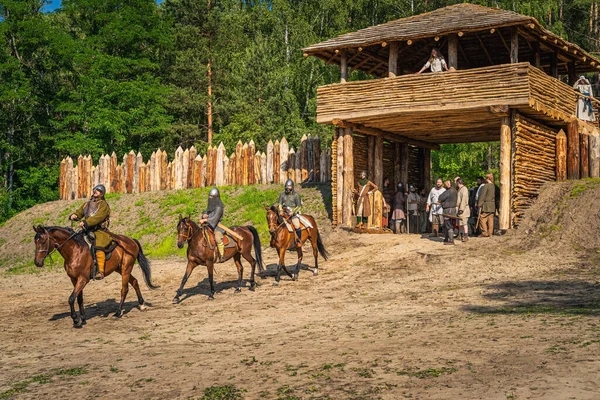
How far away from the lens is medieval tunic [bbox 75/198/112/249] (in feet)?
40.7

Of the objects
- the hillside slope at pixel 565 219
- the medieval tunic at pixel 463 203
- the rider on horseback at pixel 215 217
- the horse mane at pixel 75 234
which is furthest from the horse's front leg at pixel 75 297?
the hillside slope at pixel 565 219

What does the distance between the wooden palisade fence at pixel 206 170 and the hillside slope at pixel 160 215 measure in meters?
0.74

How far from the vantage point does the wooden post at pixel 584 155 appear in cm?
2091

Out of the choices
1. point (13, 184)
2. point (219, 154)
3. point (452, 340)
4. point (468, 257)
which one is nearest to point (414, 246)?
point (468, 257)

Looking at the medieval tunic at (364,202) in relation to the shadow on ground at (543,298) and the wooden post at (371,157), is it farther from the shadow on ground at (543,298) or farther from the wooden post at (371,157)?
the shadow on ground at (543,298)

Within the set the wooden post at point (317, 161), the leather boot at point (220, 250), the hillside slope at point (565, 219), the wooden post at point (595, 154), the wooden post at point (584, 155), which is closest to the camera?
the leather boot at point (220, 250)

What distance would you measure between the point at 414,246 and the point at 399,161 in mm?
7898

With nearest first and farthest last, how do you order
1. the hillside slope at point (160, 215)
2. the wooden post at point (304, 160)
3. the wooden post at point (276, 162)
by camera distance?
the hillside slope at point (160, 215), the wooden post at point (304, 160), the wooden post at point (276, 162)

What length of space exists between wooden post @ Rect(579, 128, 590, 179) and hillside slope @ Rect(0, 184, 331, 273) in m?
8.35

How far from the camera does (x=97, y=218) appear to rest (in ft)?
40.8

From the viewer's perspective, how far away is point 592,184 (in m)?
19.5

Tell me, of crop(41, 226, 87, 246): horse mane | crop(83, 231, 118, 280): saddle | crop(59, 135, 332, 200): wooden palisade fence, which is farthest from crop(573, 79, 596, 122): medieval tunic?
crop(41, 226, 87, 246): horse mane

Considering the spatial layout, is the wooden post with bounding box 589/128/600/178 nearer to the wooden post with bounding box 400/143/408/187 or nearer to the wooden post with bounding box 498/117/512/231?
the wooden post with bounding box 498/117/512/231

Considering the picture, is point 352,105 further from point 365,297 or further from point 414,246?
point 365,297
